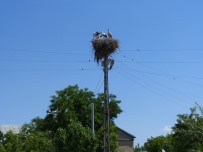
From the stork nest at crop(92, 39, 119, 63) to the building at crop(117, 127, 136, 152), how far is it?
239ft

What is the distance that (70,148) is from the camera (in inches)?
1122

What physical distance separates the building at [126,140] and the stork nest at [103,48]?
7293 centimetres

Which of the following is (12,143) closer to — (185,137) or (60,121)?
(60,121)

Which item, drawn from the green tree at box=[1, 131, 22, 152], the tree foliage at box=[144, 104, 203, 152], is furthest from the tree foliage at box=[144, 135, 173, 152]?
the green tree at box=[1, 131, 22, 152]

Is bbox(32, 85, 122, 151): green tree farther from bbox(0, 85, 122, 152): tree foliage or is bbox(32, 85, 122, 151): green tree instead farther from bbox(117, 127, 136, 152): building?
bbox(117, 127, 136, 152): building

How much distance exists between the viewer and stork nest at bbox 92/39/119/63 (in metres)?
29.3

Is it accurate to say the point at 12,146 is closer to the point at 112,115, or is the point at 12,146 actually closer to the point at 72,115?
the point at 72,115

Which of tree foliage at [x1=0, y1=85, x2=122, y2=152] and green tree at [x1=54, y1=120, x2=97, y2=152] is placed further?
tree foliage at [x1=0, y1=85, x2=122, y2=152]

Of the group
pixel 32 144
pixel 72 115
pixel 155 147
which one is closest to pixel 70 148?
pixel 32 144

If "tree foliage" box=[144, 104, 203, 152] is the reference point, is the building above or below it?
above

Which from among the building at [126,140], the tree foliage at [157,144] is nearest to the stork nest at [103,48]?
the tree foliage at [157,144]

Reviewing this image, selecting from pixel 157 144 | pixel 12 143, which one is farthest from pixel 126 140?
pixel 12 143

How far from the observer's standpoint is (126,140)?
337ft

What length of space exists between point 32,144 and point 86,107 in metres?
10.4
